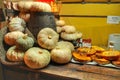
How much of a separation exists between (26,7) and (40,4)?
154mm

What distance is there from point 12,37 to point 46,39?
0.96ft

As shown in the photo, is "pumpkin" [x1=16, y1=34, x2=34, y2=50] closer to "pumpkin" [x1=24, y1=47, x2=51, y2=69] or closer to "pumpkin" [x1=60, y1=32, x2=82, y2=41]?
"pumpkin" [x1=24, y1=47, x2=51, y2=69]

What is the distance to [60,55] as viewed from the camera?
52.4 inches

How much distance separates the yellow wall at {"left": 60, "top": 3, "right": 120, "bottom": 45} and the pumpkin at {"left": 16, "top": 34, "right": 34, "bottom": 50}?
1.06 m

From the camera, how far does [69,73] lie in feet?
4.08

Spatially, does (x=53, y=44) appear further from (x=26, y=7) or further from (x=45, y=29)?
(x=26, y=7)

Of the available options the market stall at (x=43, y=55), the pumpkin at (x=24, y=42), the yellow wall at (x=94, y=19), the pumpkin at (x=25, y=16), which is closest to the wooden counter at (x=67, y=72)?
the market stall at (x=43, y=55)

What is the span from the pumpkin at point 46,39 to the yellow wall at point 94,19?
0.96m

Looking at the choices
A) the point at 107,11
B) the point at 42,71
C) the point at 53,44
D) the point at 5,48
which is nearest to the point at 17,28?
the point at 5,48

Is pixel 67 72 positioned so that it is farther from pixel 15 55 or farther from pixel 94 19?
pixel 94 19

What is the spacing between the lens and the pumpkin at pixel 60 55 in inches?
52.4

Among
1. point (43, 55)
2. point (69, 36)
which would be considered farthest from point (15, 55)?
point (69, 36)

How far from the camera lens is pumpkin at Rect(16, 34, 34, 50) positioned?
1345mm

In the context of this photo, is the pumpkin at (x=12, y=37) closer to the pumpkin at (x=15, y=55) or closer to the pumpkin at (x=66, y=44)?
the pumpkin at (x=15, y=55)
